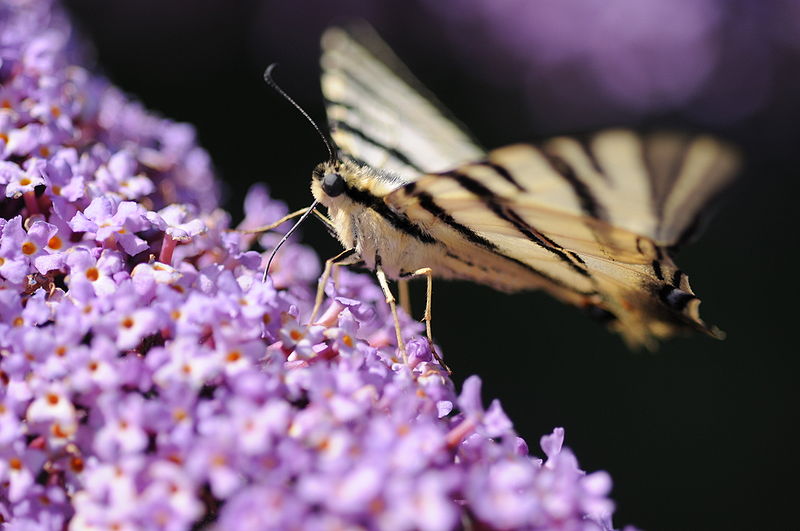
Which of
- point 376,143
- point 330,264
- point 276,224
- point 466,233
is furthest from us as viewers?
point 376,143

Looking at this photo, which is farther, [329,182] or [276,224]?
[276,224]

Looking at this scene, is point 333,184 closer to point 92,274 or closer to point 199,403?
point 92,274

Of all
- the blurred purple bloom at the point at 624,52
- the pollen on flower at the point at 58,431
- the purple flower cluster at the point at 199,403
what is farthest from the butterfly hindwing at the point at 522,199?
the blurred purple bloom at the point at 624,52

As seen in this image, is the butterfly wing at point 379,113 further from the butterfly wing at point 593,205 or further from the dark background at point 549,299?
the dark background at point 549,299

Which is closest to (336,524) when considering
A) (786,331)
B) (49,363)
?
(49,363)

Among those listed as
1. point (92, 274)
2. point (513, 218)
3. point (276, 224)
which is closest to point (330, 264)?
point (276, 224)

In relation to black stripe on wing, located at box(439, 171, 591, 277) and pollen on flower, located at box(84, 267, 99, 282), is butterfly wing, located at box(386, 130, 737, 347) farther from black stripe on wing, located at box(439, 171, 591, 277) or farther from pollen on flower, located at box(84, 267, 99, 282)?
pollen on flower, located at box(84, 267, 99, 282)

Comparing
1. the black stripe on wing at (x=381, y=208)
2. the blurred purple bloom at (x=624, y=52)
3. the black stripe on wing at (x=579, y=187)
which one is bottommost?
the blurred purple bloom at (x=624, y=52)
